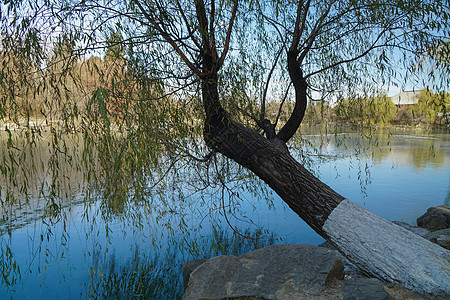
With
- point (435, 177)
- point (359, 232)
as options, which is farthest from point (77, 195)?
point (435, 177)

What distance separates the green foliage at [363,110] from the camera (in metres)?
3.12

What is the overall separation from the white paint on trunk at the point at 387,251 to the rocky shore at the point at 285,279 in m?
0.08

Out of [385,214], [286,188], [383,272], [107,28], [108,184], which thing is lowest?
[385,214]

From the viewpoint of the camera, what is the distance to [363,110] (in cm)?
315

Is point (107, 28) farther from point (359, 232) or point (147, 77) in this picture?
point (359, 232)

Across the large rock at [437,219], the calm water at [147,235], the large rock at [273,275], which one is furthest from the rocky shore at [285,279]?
the large rock at [437,219]

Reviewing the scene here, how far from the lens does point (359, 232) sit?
220 cm

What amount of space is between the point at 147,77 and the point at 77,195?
2718 mm

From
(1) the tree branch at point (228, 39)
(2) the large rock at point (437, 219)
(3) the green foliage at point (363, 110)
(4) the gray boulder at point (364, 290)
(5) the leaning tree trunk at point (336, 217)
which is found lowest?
(2) the large rock at point (437, 219)

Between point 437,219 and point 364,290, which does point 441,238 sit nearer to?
point 437,219

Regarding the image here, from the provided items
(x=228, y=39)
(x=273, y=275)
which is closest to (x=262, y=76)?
(x=228, y=39)

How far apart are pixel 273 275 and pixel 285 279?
73 millimetres

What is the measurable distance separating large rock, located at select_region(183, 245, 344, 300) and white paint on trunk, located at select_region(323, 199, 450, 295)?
0.29 m

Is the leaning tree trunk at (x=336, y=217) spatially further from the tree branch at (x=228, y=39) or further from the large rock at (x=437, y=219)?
the large rock at (x=437, y=219)
